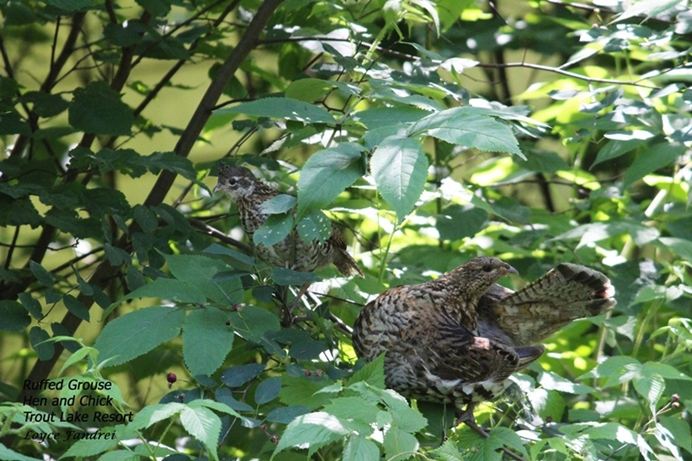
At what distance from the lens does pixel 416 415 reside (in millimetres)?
1499

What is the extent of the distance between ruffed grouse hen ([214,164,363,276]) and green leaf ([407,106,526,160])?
744mm

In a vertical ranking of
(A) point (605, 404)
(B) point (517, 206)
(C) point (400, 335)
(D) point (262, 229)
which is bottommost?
(A) point (605, 404)

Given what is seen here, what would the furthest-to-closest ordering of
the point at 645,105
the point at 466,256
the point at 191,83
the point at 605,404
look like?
the point at 191,83
the point at 466,256
the point at 605,404
the point at 645,105

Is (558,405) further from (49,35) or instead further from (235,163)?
(49,35)

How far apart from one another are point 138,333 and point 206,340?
13 centimetres

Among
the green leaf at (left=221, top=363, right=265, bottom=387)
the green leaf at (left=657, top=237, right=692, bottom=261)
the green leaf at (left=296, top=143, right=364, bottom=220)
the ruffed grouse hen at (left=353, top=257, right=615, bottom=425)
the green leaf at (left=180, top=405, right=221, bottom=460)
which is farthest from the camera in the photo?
the green leaf at (left=657, top=237, right=692, bottom=261)

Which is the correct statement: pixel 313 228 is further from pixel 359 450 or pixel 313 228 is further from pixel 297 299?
pixel 359 450

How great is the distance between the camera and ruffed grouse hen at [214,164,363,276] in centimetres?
223

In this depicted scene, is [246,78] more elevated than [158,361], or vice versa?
[246,78]

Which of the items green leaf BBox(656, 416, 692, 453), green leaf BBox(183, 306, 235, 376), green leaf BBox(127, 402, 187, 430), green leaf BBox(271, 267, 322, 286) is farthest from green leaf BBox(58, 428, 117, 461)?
green leaf BBox(656, 416, 692, 453)

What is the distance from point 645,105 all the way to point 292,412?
1.50 metres

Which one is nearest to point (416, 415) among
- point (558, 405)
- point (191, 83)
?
point (558, 405)

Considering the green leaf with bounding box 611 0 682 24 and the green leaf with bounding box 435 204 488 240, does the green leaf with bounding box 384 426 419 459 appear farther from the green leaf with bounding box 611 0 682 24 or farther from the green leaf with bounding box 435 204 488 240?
the green leaf with bounding box 435 204 488 240

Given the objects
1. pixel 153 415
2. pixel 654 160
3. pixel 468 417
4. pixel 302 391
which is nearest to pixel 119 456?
pixel 153 415
